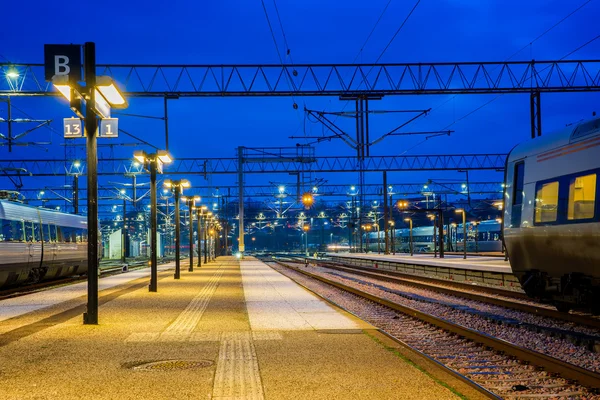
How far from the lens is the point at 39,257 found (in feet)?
95.5

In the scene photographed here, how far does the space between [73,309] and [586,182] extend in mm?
12387

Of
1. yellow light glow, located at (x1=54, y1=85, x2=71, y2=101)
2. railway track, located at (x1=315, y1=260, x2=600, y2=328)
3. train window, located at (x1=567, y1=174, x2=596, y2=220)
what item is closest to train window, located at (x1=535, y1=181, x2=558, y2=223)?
train window, located at (x1=567, y1=174, x2=596, y2=220)

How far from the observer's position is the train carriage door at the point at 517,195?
1745 centimetres

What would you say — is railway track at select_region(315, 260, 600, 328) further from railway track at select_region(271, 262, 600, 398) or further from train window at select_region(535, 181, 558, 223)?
railway track at select_region(271, 262, 600, 398)

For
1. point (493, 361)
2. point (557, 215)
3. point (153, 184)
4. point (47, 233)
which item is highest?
point (153, 184)

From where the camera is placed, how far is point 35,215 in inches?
1157

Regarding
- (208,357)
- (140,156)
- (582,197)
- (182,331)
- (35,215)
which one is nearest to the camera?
(208,357)

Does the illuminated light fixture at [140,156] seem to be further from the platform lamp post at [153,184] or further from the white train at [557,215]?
the white train at [557,215]

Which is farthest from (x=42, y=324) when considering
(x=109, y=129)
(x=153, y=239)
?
(x=153, y=239)

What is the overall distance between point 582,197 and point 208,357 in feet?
27.0

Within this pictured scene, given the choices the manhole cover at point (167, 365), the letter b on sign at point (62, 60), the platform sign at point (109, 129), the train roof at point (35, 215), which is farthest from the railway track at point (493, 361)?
the train roof at point (35, 215)

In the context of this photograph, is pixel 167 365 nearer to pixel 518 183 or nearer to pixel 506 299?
pixel 518 183

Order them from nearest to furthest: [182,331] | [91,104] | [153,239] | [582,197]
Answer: [182,331] < [91,104] < [582,197] < [153,239]

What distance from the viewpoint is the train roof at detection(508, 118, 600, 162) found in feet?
46.5
